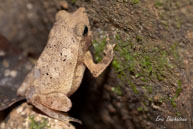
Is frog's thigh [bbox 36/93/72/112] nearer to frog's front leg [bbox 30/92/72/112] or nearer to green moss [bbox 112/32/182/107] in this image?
frog's front leg [bbox 30/92/72/112]

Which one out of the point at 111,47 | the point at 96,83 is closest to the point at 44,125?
the point at 96,83

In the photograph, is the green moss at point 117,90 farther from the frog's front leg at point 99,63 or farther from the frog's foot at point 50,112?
the frog's foot at point 50,112

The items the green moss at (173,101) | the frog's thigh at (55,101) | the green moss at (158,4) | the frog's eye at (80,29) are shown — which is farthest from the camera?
the frog's thigh at (55,101)

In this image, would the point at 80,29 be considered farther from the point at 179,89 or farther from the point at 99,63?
the point at 179,89

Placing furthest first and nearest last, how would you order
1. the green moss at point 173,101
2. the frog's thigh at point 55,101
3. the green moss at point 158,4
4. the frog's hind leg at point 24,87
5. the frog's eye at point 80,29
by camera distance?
the frog's hind leg at point 24,87 < the frog's thigh at point 55,101 < the frog's eye at point 80,29 < the green moss at point 173,101 < the green moss at point 158,4

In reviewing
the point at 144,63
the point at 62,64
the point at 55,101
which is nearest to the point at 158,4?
the point at 144,63

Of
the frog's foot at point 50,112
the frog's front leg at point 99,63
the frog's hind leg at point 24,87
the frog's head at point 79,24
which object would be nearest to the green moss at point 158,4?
the frog's front leg at point 99,63

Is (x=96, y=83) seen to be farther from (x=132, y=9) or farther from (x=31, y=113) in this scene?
(x=132, y=9)
